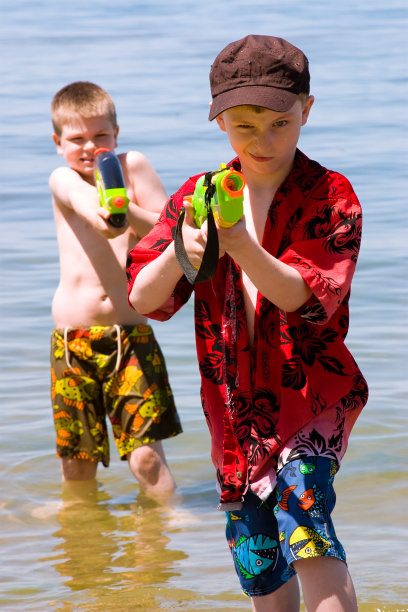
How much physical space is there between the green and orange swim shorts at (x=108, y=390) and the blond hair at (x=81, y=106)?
897 millimetres

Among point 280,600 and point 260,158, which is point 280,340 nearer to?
point 260,158

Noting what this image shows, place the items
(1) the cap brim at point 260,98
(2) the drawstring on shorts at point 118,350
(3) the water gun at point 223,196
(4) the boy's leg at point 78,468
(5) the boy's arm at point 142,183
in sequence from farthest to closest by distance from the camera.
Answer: (4) the boy's leg at point 78,468, (5) the boy's arm at point 142,183, (2) the drawstring on shorts at point 118,350, (1) the cap brim at point 260,98, (3) the water gun at point 223,196

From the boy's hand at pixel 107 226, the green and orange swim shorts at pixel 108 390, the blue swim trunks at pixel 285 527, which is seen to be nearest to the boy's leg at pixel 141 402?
the green and orange swim shorts at pixel 108 390

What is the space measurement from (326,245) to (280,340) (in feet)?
0.85

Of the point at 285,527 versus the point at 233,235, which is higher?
the point at 233,235

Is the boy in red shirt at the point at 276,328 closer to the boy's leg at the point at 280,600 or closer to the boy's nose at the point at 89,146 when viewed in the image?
the boy's leg at the point at 280,600

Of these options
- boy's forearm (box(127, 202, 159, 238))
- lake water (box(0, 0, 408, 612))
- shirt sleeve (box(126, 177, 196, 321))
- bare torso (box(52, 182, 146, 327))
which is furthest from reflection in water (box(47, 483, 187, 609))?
shirt sleeve (box(126, 177, 196, 321))

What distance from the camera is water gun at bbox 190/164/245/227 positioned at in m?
2.29

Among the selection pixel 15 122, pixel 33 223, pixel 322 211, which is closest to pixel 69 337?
pixel 322 211

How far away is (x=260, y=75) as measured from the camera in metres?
2.55

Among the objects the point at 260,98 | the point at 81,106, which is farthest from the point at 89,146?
the point at 260,98

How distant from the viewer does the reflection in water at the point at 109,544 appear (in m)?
3.86

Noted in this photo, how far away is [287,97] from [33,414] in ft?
11.4

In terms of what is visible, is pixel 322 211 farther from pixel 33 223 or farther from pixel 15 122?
pixel 15 122
